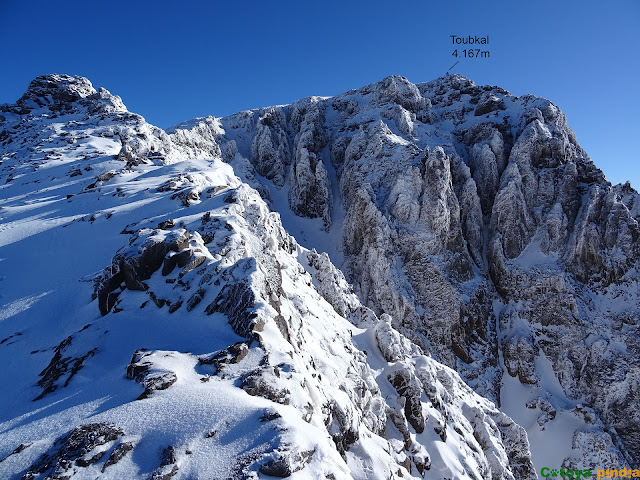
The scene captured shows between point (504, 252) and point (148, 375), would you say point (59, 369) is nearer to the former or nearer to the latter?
point (148, 375)

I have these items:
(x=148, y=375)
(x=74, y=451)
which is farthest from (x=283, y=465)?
(x=148, y=375)

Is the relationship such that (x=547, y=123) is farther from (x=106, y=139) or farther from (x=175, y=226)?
(x=106, y=139)

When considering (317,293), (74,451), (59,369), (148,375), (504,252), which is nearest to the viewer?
(74,451)

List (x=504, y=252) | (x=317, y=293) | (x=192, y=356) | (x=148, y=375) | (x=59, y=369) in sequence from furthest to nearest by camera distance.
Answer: (x=504, y=252)
(x=317, y=293)
(x=59, y=369)
(x=192, y=356)
(x=148, y=375)

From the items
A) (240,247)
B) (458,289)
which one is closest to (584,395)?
(458,289)

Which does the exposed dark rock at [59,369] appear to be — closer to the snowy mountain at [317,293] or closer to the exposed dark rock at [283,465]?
the snowy mountain at [317,293]

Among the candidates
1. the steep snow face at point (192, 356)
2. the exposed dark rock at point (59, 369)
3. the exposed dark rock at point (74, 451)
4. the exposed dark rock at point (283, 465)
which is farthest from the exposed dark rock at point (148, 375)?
the exposed dark rock at point (283, 465)

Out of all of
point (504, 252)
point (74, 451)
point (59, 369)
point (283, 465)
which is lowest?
point (283, 465)
